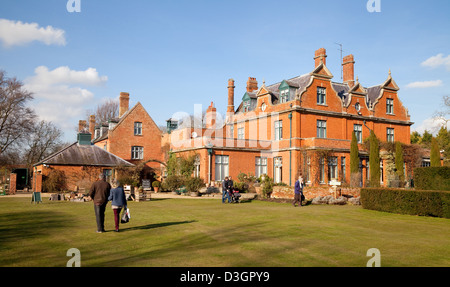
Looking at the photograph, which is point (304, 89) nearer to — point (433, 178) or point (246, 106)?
point (246, 106)

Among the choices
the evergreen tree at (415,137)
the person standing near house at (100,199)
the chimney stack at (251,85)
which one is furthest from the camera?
the evergreen tree at (415,137)

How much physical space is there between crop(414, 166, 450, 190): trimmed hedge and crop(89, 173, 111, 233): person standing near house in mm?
15061

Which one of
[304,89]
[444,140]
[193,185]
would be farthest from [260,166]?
[444,140]

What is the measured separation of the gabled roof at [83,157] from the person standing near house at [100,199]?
969 inches

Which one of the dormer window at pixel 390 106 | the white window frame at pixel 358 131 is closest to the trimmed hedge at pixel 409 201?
the white window frame at pixel 358 131

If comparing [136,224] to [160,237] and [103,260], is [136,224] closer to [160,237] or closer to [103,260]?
[160,237]

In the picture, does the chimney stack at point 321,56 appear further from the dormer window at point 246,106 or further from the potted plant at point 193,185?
the potted plant at point 193,185

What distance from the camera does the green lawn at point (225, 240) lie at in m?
7.87

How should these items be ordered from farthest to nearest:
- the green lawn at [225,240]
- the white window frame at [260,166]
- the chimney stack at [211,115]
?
the chimney stack at [211,115], the white window frame at [260,166], the green lawn at [225,240]

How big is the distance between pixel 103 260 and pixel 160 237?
9.24ft

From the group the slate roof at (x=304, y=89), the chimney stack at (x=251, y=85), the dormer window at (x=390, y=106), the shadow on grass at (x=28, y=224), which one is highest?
the chimney stack at (x=251, y=85)

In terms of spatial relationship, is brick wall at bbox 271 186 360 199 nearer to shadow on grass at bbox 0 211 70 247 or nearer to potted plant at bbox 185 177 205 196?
potted plant at bbox 185 177 205 196

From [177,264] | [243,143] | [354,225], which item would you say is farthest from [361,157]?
[177,264]
